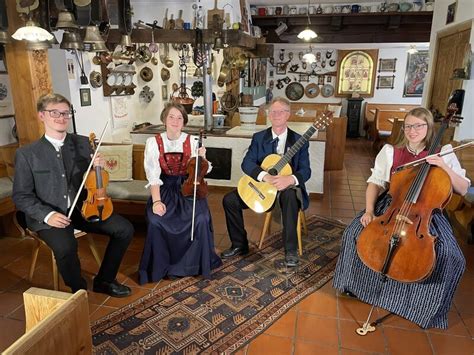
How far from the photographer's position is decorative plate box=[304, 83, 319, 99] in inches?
384

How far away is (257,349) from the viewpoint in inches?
79.4

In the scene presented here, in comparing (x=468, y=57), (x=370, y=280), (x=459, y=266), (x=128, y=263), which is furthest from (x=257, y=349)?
(x=468, y=57)

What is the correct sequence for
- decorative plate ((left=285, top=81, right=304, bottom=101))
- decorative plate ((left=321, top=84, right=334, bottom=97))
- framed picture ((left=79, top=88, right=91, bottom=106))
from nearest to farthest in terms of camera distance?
framed picture ((left=79, top=88, right=91, bottom=106)) < decorative plate ((left=321, top=84, right=334, bottom=97)) < decorative plate ((left=285, top=81, right=304, bottom=101))

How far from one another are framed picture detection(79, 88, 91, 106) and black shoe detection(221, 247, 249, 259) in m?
2.91

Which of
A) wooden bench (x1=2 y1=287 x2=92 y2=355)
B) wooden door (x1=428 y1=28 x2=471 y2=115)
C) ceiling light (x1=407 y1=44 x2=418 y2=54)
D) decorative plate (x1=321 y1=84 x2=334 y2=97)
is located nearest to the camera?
wooden bench (x1=2 y1=287 x2=92 y2=355)

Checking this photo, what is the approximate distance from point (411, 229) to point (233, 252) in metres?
1.48

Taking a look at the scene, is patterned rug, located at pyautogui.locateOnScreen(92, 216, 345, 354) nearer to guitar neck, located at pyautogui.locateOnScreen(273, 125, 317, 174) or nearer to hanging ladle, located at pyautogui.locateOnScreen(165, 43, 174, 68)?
guitar neck, located at pyautogui.locateOnScreen(273, 125, 317, 174)

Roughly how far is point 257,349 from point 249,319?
0.81ft

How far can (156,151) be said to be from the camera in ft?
8.71

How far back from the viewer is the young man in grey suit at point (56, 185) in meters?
2.19

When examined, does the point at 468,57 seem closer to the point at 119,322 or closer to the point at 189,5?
the point at 189,5

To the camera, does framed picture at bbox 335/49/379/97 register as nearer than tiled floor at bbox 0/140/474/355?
No

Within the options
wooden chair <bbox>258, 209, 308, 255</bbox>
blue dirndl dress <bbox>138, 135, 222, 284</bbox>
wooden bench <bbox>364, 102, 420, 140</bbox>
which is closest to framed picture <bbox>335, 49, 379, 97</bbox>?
A: wooden bench <bbox>364, 102, 420, 140</bbox>

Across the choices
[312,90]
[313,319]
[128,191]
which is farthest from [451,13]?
[312,90]
